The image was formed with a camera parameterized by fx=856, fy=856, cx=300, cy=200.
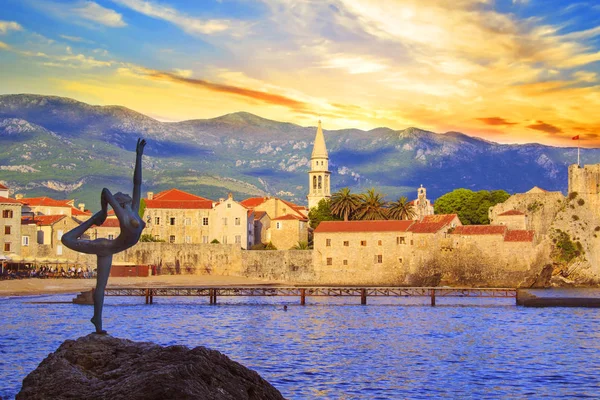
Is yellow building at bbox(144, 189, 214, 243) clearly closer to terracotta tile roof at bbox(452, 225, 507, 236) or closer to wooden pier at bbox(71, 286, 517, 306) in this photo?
wooden pier at bbox(71, 286, 517, 306)

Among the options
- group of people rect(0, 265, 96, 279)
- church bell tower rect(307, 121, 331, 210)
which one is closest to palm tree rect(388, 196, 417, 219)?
church bell tower rect(307, 121, 331, 210)

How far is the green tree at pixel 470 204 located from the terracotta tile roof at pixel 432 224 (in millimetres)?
20878

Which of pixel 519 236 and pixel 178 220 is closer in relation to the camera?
pixel 519 236

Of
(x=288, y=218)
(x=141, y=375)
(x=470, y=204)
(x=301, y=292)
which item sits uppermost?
(x=470, y=204)

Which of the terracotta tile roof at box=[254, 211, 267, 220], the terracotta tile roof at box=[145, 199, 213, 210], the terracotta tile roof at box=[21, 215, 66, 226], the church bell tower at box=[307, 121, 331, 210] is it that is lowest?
the terracotta tile roof at box=[21, 215, 66, 226]

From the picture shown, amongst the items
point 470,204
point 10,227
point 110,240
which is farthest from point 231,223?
point 110,240

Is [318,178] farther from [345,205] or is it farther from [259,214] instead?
[345,205]

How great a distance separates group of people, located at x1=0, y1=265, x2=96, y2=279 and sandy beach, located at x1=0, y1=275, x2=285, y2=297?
275 centimetres

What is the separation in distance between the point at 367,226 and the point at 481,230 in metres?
11.0

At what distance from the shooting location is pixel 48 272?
8444 cm

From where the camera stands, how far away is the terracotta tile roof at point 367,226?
8338 cm

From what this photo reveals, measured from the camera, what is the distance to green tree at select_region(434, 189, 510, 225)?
10756cm

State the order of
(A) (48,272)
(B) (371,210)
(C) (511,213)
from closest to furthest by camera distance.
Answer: (A) (48,272) < (C) (511,213) < (B) (371,210)

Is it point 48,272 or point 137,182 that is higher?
point 137,182
